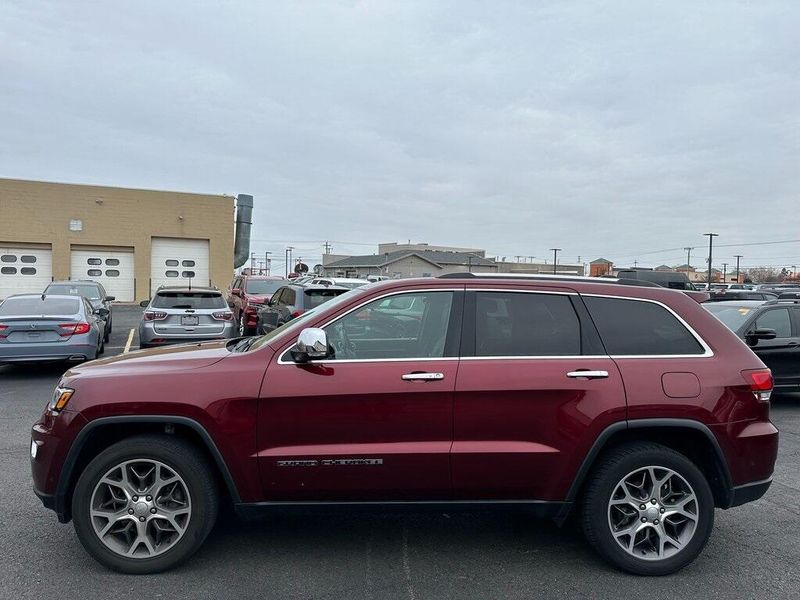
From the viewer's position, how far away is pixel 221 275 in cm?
2967

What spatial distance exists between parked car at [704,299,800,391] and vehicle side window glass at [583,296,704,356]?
5.09 metres

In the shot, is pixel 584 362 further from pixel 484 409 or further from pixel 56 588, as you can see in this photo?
pixel 56 588

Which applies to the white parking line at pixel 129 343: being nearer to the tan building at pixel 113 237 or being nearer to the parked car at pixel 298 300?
the parked car at pixel 298 300

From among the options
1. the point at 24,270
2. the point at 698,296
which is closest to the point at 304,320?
the point at 698,296

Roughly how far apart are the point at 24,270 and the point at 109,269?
11.6 ft

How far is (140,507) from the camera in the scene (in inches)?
134

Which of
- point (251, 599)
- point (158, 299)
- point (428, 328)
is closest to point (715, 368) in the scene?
point (428, 328)

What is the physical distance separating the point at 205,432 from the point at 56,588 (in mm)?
1143

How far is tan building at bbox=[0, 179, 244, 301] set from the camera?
26.5 m

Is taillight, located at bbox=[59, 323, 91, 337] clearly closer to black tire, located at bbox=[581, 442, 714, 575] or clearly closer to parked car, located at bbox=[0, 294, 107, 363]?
parked car, located at bbox=[0, 294, 107, 363]

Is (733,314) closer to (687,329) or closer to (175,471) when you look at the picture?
(687,329)

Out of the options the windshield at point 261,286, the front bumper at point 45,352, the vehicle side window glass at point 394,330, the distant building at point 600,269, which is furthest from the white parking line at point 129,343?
the distant building at point 600,269

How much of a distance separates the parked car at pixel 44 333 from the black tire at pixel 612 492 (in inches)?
326

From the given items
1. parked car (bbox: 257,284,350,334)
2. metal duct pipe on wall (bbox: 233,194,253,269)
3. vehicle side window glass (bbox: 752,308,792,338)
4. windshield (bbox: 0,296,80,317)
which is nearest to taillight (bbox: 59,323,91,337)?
windshield (bbox: 0,296,80,317)
